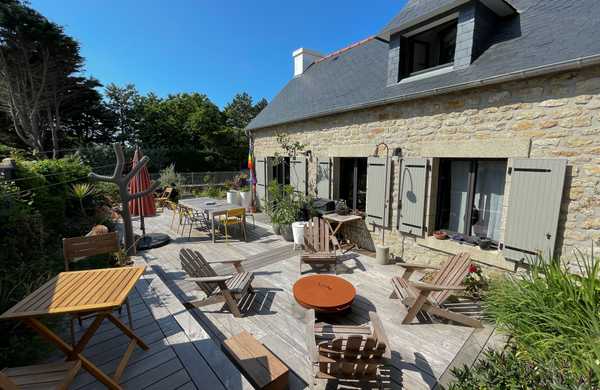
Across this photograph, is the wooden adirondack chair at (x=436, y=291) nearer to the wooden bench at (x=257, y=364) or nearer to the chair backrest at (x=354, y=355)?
the chair backrest at (x=354, y=355)

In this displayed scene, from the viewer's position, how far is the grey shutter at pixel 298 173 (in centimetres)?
705

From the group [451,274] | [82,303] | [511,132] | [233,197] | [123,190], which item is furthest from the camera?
[233,197]

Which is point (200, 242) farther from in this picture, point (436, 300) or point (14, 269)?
point (436, 300)

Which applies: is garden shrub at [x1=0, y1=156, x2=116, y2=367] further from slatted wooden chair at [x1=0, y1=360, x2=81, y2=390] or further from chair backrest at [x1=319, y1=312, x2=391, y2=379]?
chair backrest at [x1=319, y1=312, x2=391, y2=379]

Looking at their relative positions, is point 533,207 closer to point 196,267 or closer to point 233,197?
point 196,267

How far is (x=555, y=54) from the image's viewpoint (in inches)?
124

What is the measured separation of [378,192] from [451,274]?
87.4 inches

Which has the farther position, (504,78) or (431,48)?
(431,48)

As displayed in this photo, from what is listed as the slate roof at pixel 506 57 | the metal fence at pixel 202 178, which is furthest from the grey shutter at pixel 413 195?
the metal fence at pixel 202 178

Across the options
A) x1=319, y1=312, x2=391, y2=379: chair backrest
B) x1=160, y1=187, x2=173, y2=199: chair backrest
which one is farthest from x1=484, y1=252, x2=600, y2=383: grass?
x1=160, y1=187, x2=173, y2=199: chair backrest

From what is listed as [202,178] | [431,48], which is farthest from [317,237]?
[202,178]

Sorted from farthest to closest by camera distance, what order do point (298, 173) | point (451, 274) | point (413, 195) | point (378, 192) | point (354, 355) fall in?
point (298, 173), point (378, 192), point (413, 195), point (451, 274), point (354, 355)

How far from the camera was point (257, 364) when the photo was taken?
2.17 metres

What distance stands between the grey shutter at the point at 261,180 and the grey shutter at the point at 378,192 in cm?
440
